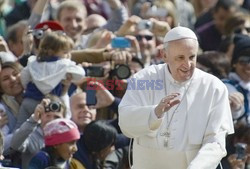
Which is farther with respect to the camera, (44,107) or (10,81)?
(10,81)

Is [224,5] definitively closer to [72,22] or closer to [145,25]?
[145,25]

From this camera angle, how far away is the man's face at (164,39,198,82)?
10.2 metres

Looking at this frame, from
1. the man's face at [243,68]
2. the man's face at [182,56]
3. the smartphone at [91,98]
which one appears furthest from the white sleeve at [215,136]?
the man's face at [243,68]

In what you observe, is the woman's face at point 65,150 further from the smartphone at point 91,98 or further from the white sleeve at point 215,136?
the white sleeve at point 215,136

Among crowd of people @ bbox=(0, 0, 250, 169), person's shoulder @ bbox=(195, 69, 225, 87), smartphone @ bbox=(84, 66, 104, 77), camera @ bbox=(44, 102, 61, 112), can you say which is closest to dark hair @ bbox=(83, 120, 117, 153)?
crowd of people @ bbox=(0, 0, 250, 169)

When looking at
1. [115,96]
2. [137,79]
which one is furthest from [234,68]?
[137,79]

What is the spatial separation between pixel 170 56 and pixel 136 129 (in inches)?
26.5

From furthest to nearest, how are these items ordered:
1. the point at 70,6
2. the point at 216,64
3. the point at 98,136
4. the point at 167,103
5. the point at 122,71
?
1. the point at 70,6
2. the point at 216,64
3. the point at 122,71
4. the point at 98,136
5. the point at 167,103

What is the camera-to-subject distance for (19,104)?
1303 cm

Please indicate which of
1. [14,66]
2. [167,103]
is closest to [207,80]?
[167,103]

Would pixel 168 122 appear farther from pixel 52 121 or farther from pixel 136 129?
pixel 52 121

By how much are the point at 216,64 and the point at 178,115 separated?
360 centimetres

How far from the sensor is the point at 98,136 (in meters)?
12.7

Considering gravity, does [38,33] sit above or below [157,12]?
above
